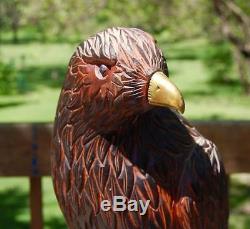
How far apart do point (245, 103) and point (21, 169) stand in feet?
27.1

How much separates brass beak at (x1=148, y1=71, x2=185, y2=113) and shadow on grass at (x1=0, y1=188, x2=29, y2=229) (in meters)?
3.24

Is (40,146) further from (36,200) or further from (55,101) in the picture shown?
(55,101)

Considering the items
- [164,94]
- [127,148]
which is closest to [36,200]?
[127,148]

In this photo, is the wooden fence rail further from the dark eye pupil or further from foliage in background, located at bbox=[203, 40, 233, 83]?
foliage in background, located at bbox=[203, 40, 233, 83]

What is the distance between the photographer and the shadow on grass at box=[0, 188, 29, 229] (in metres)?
4.54

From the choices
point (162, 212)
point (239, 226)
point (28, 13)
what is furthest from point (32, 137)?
point (28, 13)

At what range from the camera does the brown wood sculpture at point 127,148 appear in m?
1.60

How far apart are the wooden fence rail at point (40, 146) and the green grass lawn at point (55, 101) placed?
1857 millimetres

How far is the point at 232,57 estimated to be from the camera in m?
13.5

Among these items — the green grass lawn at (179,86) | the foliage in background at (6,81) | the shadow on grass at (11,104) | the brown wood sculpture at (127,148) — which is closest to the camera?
the brown wood sculpture at (127,148)

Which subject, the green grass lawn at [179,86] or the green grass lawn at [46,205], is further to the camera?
the green grass lawn at [179,86]

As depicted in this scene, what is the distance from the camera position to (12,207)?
16.4ft

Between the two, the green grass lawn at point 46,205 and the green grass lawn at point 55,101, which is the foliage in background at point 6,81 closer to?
the green grass lawn at point 55,101

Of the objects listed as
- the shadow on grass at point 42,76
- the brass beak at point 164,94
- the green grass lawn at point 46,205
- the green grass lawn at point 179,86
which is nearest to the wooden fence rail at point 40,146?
the brass beak at point 164,94
